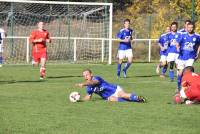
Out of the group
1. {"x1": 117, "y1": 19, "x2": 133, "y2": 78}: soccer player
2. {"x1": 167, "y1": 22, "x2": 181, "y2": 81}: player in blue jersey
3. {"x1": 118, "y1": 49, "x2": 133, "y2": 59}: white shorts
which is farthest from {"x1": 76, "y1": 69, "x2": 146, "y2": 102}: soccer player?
{"x1": 118, "y1": 49, "x2": 133, "y2": 59}: white shorts

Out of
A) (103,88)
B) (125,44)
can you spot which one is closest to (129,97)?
(103,88)

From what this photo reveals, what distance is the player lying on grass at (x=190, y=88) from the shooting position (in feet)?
41.9

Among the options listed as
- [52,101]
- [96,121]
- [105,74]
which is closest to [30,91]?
[52,101]

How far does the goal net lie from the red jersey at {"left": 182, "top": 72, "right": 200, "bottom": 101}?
59.6 ft

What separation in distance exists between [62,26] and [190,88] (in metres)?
22.7

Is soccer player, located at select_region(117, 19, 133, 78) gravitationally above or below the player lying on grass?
above

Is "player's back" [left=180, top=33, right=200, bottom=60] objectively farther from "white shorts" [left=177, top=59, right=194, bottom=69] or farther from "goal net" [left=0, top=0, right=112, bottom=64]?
"goal net" [left=0, top=0, right=112, bottom=64]

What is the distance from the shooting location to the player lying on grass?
1276 centimetres

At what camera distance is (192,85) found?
12766mm

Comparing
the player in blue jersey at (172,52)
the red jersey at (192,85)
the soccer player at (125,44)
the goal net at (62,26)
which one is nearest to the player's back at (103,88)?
the red jersey at (192,85)

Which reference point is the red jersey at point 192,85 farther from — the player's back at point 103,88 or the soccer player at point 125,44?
the soccer player at point 125,44

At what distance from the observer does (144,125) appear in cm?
1016

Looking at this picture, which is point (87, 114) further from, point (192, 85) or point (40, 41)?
point (40, 41)

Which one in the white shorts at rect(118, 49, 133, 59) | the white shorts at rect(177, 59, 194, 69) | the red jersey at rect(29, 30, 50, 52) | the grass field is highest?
the red jersey at rect(29, 30, 50, 52)
